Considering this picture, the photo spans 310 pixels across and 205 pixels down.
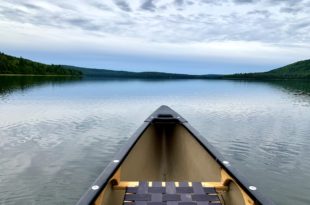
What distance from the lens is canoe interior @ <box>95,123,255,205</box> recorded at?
4309mm

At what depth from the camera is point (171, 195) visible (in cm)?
413

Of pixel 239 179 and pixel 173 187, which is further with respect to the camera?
pixel 173 187

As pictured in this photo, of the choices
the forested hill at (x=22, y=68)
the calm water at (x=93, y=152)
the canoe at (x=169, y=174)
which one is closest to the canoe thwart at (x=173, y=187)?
the canoe at (x=169, y=174)

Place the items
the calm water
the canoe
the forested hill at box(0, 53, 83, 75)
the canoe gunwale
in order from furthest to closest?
1. the forested hill at box(0, 53, 83, 75)
2. the calm water
3. the canoe
4. the canoe gunwale

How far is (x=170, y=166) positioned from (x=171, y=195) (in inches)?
169

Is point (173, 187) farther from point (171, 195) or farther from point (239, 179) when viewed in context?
point (239, 179)

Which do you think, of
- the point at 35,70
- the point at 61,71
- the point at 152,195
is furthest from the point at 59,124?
the point at 61,71

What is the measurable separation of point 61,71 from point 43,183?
17884 cm

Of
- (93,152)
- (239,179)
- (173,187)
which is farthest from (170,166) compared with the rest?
(93,152)

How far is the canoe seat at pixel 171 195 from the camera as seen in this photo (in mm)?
3994

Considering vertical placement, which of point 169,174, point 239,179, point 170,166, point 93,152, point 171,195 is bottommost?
point 93,152

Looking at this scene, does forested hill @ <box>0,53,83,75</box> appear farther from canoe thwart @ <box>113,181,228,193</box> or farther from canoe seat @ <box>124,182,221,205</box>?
canoe seat @ <box>124,182,221,205</box>

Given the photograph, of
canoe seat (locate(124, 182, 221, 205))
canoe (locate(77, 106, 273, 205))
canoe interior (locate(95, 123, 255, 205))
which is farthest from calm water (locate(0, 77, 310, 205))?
canoe seat (locate(124, 182, 221, 205))

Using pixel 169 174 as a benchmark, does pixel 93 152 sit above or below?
below
